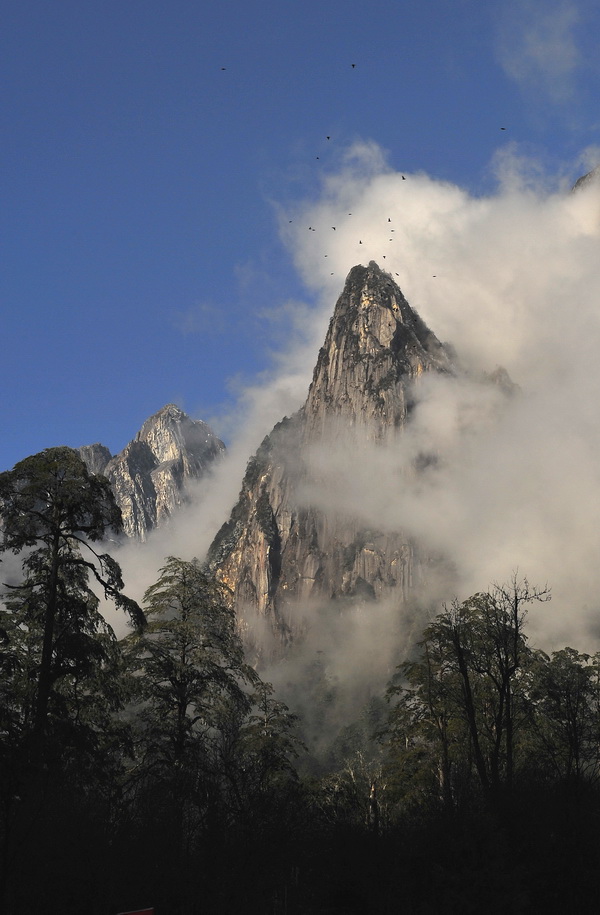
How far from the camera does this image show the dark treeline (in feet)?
44.0

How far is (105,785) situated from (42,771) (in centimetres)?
535

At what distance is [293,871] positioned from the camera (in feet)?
49.2

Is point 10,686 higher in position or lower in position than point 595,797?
higher

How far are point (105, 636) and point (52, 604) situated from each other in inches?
143

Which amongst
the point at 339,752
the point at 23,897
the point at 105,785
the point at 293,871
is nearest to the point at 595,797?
the point at 293,871

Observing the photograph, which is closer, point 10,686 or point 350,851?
point 350,851

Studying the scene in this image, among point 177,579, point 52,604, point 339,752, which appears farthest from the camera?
point 339,752

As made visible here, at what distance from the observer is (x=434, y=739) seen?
→ 3394 centimetres

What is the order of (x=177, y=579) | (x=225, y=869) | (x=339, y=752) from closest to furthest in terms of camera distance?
(x=225, y=869) → (x=177, y=579) → (x=339, y=752)

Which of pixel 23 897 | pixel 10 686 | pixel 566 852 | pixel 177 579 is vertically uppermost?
pixel 177 579

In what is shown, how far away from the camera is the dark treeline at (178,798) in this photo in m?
13.4

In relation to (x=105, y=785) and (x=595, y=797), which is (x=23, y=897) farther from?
(x=595, y=797)

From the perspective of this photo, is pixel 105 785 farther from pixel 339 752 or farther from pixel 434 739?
pixel 339 752

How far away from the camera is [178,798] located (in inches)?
691
